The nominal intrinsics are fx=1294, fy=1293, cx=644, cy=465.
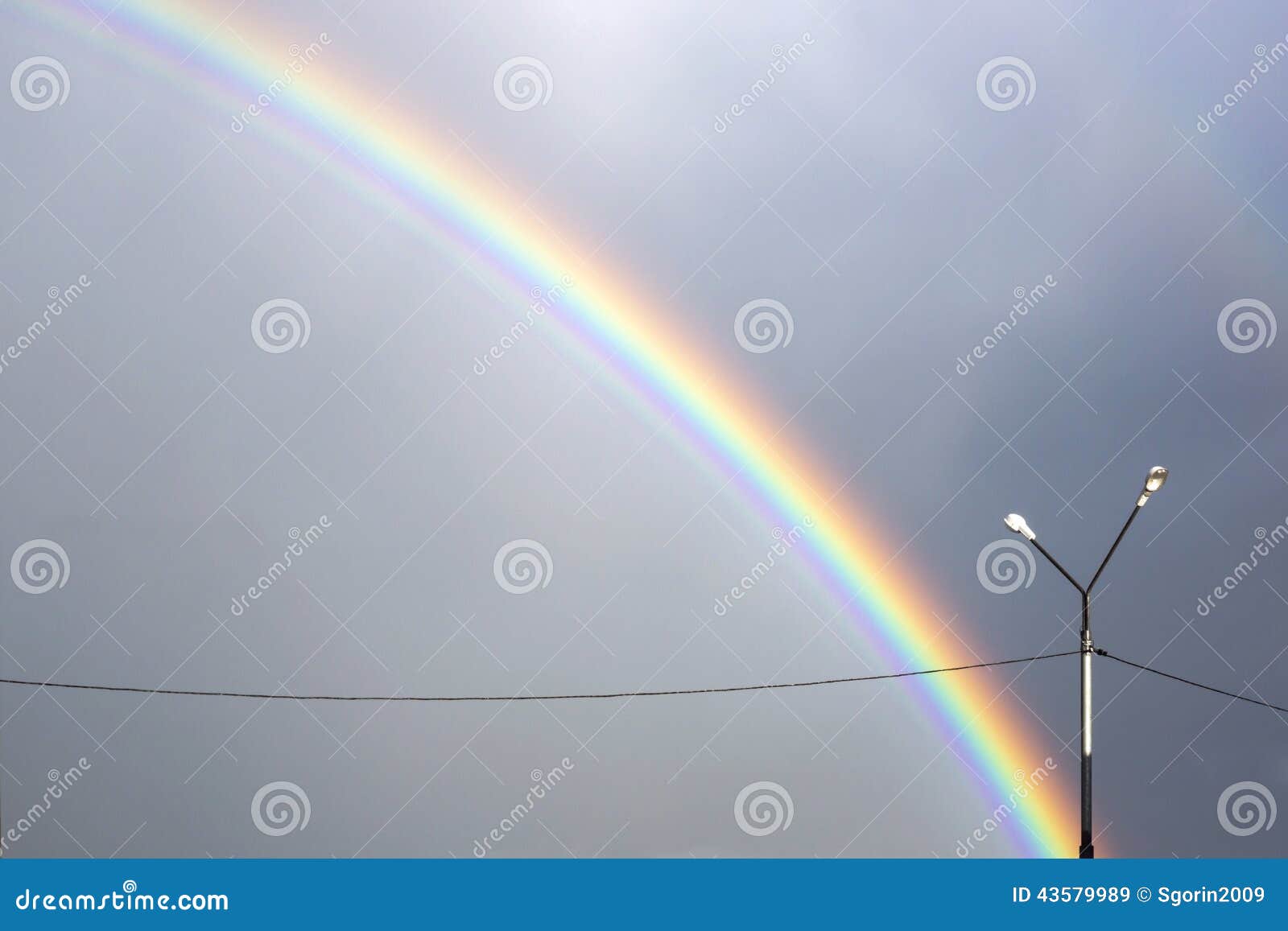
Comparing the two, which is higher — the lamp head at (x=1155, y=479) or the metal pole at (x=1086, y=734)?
the lamp head at (x=1155, y=479)

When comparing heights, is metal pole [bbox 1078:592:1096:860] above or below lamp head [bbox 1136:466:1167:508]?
below

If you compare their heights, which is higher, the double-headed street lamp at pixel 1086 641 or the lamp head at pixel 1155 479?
the lamp head at pixel 1155 479

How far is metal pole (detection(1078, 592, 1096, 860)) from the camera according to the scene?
15.3 m

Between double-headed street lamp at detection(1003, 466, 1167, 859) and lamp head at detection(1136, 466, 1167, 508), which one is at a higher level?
lamp head at detection(1136, 466, 1167, 508)

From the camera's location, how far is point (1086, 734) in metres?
15.9

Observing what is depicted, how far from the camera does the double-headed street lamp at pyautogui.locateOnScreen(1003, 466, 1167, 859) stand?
1541cm

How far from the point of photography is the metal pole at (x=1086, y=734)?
15297 millimetres

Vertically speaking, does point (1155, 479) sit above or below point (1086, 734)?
above

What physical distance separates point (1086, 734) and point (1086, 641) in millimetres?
1243
